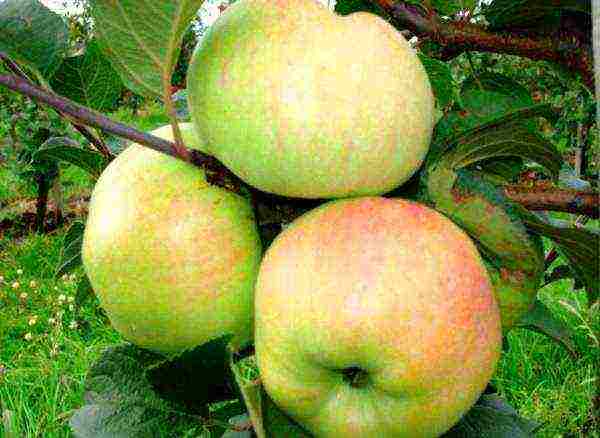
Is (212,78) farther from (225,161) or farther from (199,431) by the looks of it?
(199,431)

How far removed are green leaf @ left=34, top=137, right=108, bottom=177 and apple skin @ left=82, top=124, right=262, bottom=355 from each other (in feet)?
0.41

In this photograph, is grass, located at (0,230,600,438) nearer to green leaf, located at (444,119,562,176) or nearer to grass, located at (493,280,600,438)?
grass, located at (493,280,600,438)

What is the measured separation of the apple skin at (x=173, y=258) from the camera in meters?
0.54

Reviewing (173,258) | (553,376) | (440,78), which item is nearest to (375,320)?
(173,258)

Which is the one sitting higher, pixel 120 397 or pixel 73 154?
pixel 73 154

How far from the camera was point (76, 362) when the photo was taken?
113 inches

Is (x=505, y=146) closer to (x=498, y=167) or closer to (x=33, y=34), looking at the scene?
(x=498, y=167)

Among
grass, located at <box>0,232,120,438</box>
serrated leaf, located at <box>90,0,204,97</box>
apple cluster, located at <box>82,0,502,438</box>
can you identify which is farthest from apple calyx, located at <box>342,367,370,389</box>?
grass, located at <box>0,232,120,438</box>

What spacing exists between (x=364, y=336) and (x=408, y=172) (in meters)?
0.14

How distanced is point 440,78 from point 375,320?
319mm

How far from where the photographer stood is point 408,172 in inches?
21.3

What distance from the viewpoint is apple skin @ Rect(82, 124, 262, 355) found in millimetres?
545

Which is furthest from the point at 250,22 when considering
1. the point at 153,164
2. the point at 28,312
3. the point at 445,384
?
the point at 28,312

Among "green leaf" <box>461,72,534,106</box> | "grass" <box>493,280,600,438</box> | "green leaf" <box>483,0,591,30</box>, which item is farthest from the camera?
"grass" <box>493,280,600,438</box>
